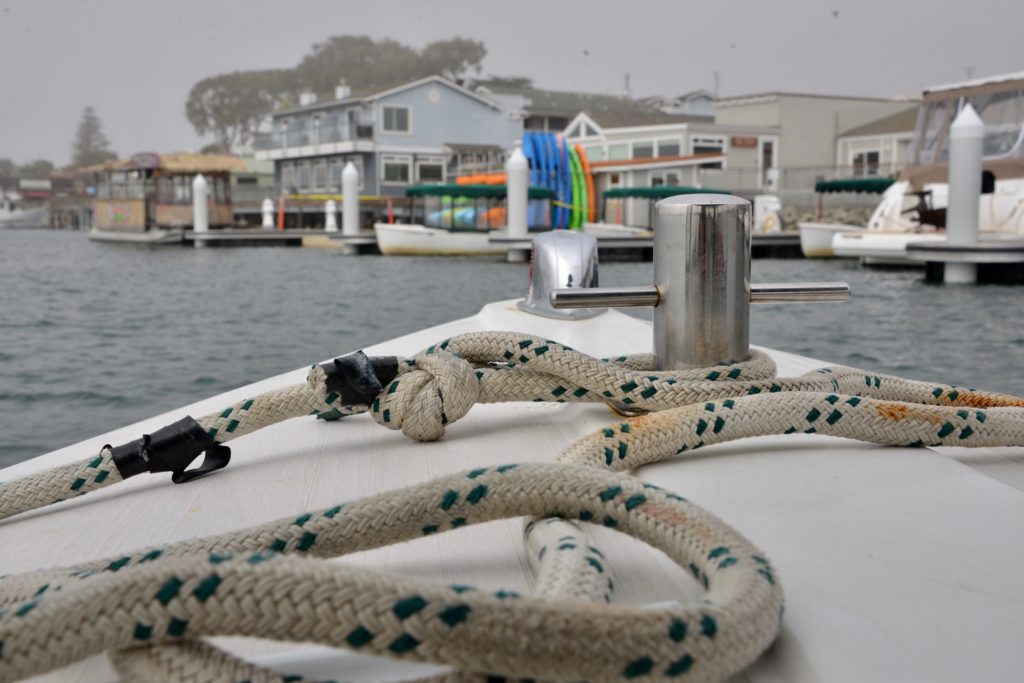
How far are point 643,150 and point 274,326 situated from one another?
2232 cm

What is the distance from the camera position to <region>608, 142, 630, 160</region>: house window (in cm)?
3012

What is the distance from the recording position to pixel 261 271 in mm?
Result: 16047

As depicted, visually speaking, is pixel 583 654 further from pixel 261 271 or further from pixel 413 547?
→ pixel 261 271

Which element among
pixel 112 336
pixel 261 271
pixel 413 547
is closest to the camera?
pixel 413 547

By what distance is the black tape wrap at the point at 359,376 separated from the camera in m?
1.42

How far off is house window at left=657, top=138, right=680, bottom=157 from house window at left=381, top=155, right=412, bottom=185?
800 cm

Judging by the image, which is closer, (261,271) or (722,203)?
(722,203)

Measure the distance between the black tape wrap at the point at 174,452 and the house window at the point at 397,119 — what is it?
1208 inches

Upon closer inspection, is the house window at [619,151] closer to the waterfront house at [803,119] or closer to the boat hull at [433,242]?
the waterfront house at [803,119]

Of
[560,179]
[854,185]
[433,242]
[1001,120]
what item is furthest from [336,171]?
[1001,120]

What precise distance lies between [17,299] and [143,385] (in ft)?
22.5

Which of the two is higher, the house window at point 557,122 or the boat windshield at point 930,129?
the house window at point 557,122

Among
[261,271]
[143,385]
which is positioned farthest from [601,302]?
[261,271]

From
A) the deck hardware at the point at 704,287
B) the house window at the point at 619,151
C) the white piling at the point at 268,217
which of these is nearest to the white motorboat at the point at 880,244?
the deck hardware at the point at 704,287
